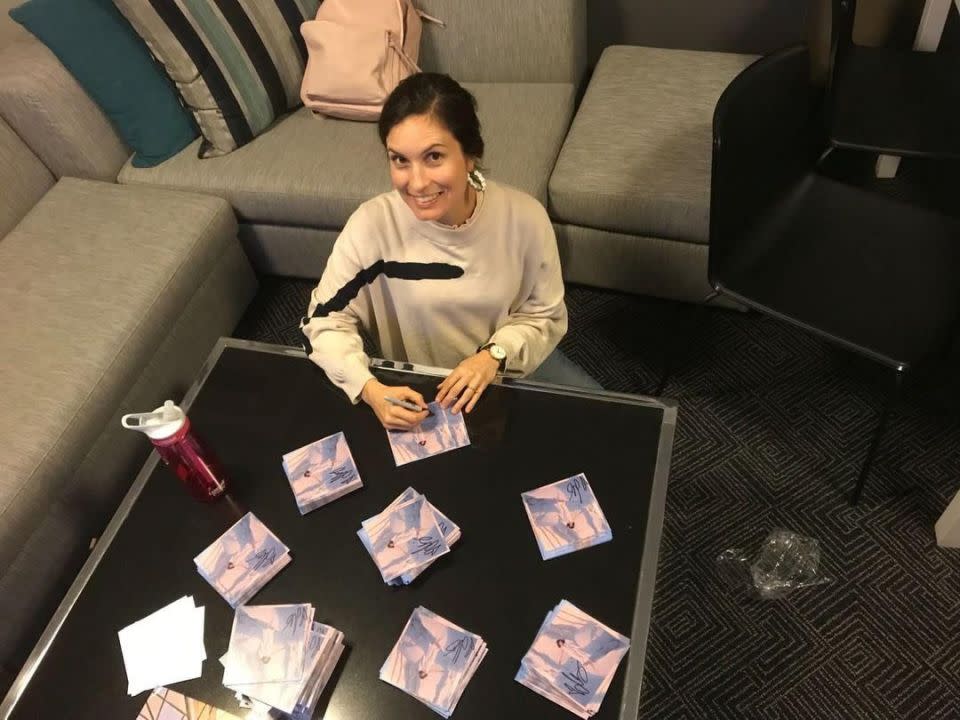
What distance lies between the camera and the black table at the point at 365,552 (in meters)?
1.07

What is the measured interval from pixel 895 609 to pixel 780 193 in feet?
3.24

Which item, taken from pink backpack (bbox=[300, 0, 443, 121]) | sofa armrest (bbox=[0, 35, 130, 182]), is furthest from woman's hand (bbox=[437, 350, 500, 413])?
sofa armrest (bbox=[0, 35, 130, 182])

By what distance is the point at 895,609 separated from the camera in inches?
62.1

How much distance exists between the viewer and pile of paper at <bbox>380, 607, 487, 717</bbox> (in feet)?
3.36

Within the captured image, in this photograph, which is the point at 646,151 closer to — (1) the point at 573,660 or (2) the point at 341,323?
(2) the point at 341,323

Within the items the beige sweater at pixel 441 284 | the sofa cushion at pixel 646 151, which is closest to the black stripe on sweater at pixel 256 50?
the sofa cushion at pixel 646 151

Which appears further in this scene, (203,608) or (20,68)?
(20,68)

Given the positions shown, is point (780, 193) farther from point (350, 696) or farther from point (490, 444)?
point (350, 696)

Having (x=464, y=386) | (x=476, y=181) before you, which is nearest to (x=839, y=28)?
(x=476, y=181)

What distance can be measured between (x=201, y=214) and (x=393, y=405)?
3.50 ft

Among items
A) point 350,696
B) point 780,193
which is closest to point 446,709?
point 350,696

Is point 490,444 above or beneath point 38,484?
above

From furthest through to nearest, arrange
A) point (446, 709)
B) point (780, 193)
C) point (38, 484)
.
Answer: point (780, 193), point (38, 484), point (446, 709)

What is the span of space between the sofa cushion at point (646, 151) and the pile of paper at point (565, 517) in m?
0.92
